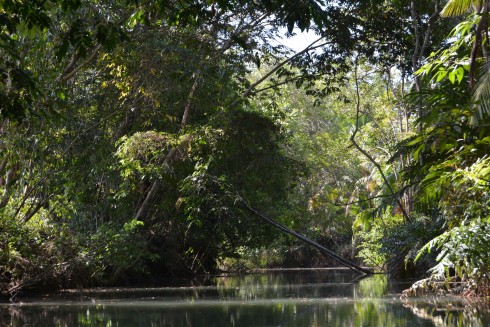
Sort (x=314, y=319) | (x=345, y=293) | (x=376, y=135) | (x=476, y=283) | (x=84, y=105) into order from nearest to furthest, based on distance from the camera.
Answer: (x=314, y=319)
(x=476, y=283)
(x=345, y=293)
(x=84, y=105)
(x=376, y=135)

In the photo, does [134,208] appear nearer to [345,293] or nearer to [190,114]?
[190,114]

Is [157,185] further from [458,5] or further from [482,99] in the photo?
[482,99]

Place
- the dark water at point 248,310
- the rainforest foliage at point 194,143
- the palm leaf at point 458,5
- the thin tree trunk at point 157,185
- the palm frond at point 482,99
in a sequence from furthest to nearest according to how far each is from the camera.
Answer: the thin tree trunk at point 157,185 → the palm leaf at point 458,5 → the rainforest foliage at point 194,143 → the palm frond at point 482,99 → the dark water at point 248,310

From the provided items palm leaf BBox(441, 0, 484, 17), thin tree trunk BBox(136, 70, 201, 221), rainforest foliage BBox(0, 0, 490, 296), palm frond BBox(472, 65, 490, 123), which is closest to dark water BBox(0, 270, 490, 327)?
rainforest foliage BBox(0, 0, 490, 296)

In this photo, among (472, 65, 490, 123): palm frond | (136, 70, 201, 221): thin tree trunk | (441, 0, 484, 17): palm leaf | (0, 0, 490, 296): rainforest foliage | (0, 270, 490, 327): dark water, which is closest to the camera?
(0, 270, 490, 327): dark water

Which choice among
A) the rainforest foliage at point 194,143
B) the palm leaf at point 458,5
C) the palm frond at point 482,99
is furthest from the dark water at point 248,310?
the palm leaf at point 458,5

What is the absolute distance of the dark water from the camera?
8.72 metres

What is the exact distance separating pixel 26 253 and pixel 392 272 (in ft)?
29.0

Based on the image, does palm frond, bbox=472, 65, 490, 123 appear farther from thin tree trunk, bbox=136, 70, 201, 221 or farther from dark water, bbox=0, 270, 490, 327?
thin tree trunk, bbox=136, 70, 201, 221

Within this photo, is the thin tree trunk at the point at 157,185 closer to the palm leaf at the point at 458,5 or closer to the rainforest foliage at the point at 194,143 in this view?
the rainforest foliage at the point at 194,143

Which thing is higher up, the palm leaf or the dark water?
the palm leaf

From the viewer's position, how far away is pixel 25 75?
540cm

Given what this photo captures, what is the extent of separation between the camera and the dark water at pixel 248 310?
8.72 m

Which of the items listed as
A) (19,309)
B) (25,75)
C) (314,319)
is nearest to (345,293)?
(314,319)
